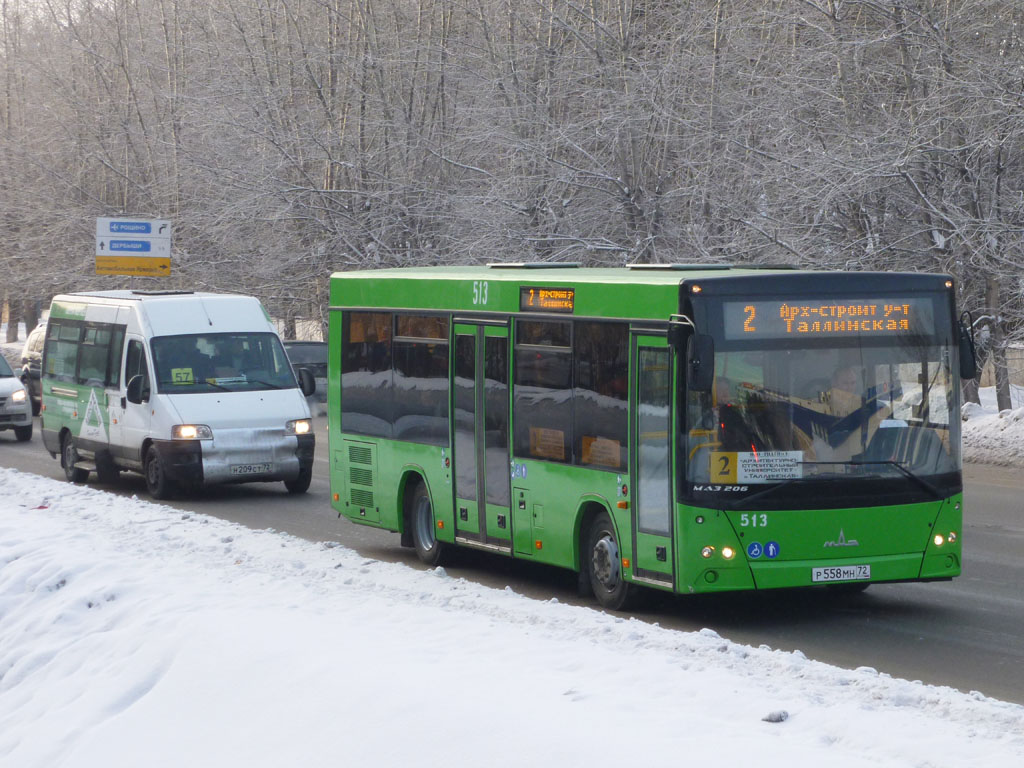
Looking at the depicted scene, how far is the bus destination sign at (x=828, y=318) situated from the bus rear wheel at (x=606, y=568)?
171cm

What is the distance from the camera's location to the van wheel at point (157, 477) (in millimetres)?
18188

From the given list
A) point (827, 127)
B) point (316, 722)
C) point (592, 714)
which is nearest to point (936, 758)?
point (592, 714)

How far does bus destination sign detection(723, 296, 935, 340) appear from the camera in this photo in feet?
32.2

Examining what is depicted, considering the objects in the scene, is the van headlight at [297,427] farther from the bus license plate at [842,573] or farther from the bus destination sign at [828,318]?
the bus license plate at [842,573]

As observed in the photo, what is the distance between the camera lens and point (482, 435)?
11898 millimetres

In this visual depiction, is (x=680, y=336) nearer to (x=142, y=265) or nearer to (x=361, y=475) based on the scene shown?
(x=361, y=475)

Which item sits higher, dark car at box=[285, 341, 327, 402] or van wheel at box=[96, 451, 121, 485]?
dark car at box=[285, 341, 327, 402]

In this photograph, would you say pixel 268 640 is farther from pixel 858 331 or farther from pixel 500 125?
pixel 500 125

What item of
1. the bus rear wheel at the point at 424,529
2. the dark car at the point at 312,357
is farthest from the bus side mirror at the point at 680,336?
the dark car at the point at 312,357

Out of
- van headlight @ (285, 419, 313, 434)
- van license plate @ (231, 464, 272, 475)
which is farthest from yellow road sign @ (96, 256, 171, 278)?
van license plate @ (231, 464, 272, 475)

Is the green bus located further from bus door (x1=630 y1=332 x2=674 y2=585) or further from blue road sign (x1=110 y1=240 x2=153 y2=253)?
blue road sign (x1=110 y1=240 x2=153 y2=253)

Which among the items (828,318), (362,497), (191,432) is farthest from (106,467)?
(828,318)

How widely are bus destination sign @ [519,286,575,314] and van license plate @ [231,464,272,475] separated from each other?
7.49m

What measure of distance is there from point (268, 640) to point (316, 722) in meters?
1.27
